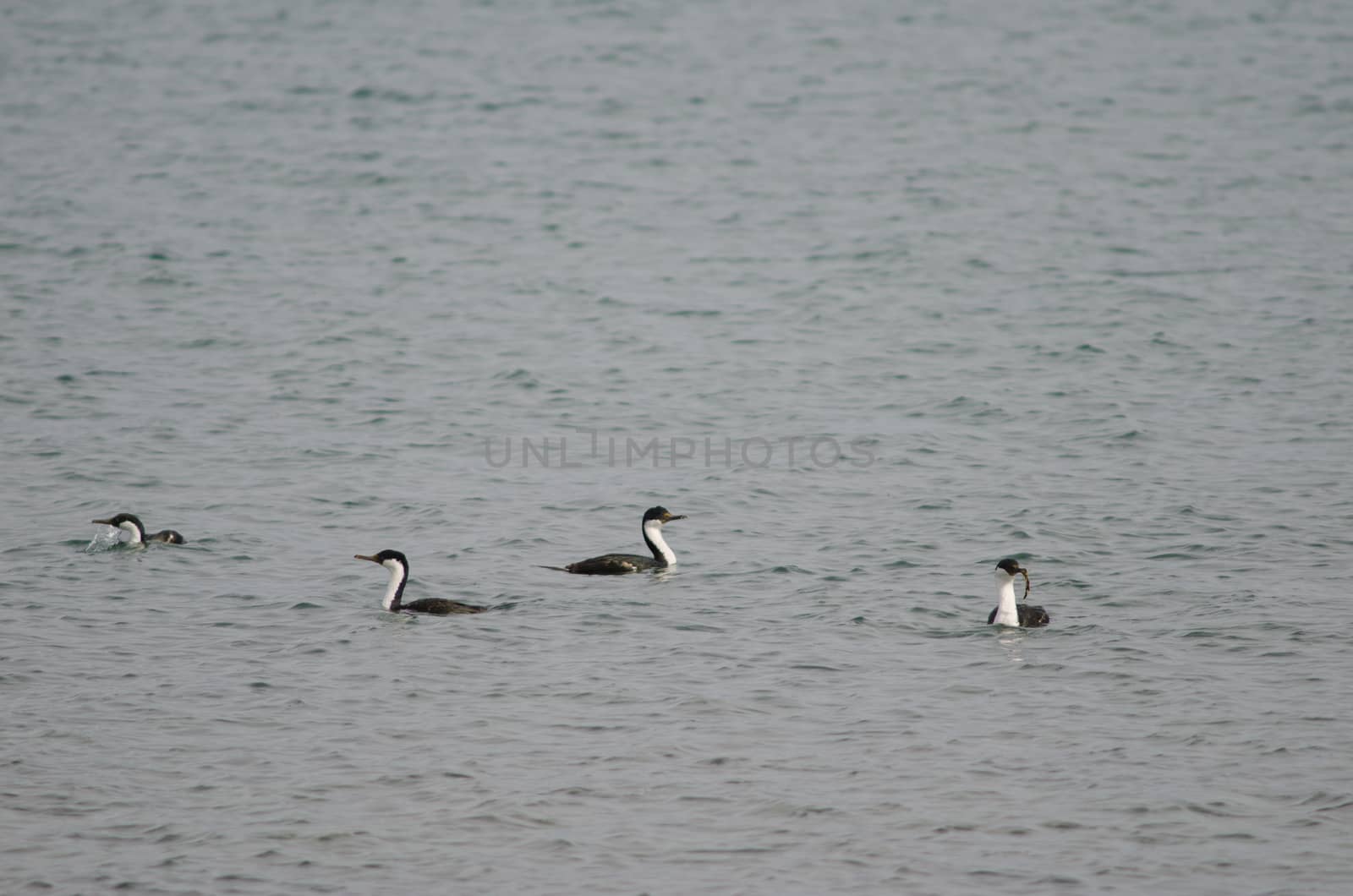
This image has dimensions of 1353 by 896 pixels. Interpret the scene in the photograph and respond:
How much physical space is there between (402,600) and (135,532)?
3.86 metres

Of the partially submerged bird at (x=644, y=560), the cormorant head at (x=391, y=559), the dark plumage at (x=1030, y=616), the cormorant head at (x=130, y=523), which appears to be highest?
the cormorant head at (x=130, y=523)

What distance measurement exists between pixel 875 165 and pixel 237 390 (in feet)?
69.1

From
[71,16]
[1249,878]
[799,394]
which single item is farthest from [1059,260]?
[71,16]

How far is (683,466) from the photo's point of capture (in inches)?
867

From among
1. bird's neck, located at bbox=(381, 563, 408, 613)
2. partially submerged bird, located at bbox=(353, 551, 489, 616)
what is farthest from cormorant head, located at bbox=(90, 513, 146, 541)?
bird's neck, located at bbox=(381, 563, 408, 613)

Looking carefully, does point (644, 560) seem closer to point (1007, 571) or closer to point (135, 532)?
point (1007, 571)

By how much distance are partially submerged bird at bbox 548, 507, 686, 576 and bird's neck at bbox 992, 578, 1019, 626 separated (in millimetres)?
4105

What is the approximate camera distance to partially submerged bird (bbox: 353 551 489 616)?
51.0ft

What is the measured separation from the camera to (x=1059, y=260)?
32.0m

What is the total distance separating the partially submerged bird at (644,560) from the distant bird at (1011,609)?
4066mm

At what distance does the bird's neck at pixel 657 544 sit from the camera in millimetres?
17500

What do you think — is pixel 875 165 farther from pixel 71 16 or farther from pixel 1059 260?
pixel 71 16

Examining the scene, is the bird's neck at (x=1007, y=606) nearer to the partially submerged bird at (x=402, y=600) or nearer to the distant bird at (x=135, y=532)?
the partially submerged bird at (x=402, y=600)

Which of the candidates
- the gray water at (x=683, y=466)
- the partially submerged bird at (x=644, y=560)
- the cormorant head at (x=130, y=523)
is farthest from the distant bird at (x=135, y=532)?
the partially submerged bird at (x=644, y=560)
